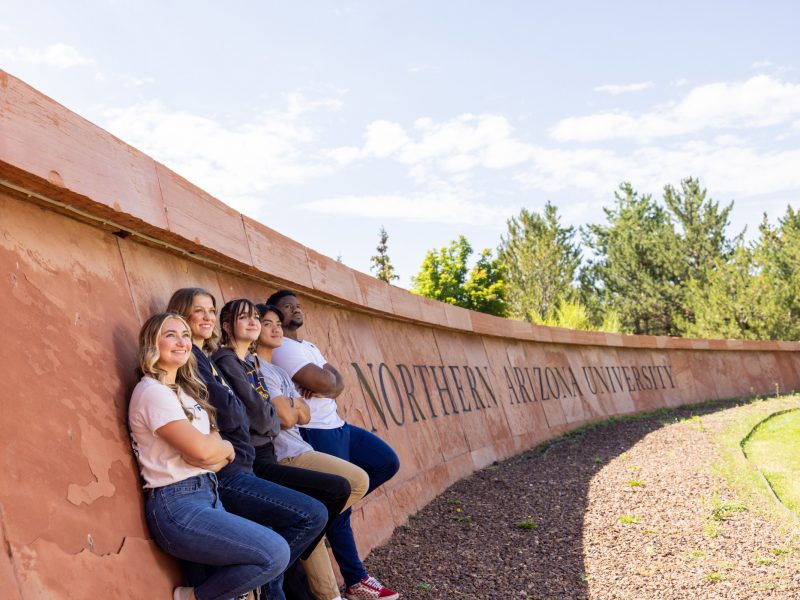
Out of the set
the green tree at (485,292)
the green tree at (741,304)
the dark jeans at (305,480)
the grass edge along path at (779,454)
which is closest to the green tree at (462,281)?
the green tree at (485,292)

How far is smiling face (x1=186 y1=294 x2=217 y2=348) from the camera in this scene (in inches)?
146

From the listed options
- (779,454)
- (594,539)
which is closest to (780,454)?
(779,454)

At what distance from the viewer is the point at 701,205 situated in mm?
43156

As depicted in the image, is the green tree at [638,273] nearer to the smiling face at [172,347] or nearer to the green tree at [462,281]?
the green tree at [462,281]

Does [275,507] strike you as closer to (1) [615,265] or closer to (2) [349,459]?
(2) [349,459]

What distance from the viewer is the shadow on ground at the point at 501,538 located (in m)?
4.92

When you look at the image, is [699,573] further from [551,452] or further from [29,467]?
[551,452]

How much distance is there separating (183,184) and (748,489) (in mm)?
5490

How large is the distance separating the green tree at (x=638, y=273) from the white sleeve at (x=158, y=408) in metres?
38.9

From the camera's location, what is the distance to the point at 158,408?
3.12 metres

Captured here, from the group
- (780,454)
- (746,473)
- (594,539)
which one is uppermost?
(594,539)

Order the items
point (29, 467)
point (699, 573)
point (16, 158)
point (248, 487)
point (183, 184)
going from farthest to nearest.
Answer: point (699, 573) < point (183, 184) < point (248, 487) < point (16, 158) < point (29, 467)

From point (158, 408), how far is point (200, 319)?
0.69m

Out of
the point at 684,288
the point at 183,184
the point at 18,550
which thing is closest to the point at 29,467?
the point at 18,550
